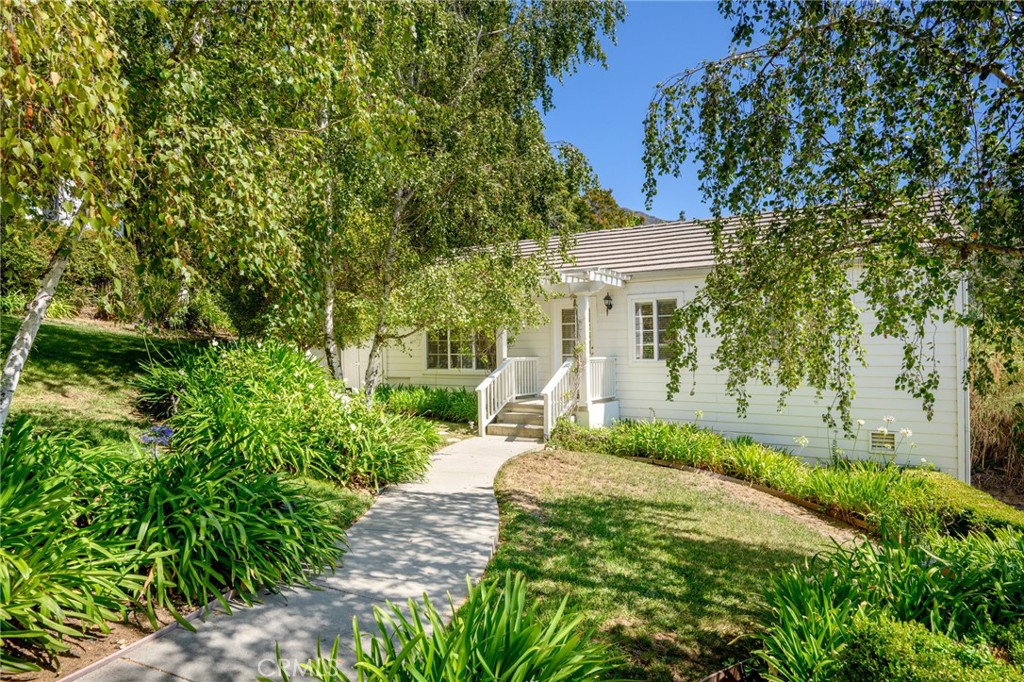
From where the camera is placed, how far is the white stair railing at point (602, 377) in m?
12.3

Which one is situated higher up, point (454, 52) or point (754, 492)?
point (454, 52)

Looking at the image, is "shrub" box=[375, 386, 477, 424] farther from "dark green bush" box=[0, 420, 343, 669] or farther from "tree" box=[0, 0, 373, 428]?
"dark green bush" box=[0, 420, 343, 669]

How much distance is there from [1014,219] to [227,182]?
5898 mm

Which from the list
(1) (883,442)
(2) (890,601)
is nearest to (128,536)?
(2) (890,601)

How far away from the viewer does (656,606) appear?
4.54 m

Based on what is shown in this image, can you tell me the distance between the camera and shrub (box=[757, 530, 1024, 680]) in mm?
3312

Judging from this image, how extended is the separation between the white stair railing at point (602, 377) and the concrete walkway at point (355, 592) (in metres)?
5.28

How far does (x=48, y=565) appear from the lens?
3.31 metres

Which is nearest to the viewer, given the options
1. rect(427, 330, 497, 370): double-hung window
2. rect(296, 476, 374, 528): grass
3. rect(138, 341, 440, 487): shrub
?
rect(296, 476, 374, 528): grass

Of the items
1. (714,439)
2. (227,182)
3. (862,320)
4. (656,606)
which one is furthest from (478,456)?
(862,320)

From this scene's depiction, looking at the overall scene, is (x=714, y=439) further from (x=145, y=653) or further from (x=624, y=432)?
(x=145, y=653)

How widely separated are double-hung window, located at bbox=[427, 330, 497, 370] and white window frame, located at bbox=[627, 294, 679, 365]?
3667 mm

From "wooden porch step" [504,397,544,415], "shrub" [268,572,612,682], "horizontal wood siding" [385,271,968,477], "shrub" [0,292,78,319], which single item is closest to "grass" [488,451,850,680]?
"shrub" [268,572,612,682]

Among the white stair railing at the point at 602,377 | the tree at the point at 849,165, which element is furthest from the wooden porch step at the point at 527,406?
the tree at the point at 849,165
